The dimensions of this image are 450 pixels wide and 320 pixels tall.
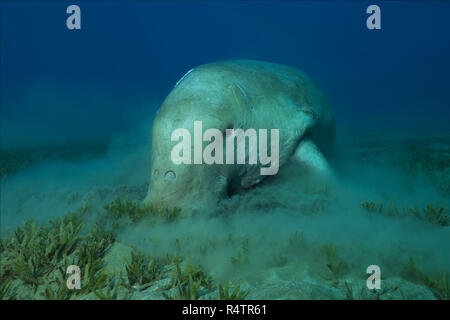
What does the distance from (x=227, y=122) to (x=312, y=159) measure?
1310 mm

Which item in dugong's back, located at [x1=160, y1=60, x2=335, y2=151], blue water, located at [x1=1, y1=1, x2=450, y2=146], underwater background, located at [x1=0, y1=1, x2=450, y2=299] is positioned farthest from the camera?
blue water, located at [x1=1, y1=1, x2=450, y2=146]

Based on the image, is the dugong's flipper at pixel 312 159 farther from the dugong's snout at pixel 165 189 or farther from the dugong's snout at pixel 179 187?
the dugong's snout at pixel 165 189

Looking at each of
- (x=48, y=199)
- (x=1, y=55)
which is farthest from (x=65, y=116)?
(x=1, y=55)

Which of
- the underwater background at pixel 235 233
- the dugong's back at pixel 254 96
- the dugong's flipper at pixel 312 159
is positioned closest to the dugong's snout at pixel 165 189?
the underwater background at pixel 235 233

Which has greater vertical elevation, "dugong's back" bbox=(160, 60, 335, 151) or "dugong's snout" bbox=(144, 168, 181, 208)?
"dugong's back" bbox=(160, 60, 335, 151)

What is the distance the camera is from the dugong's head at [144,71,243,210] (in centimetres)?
282

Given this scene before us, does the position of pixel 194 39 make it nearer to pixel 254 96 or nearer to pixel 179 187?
pixel 254 96

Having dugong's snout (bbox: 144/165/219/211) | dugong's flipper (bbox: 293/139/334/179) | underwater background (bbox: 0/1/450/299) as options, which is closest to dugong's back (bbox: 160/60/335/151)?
dugong's flipper (bbox: 293/139/334/179)

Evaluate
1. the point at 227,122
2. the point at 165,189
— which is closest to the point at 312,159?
the point at 227,122

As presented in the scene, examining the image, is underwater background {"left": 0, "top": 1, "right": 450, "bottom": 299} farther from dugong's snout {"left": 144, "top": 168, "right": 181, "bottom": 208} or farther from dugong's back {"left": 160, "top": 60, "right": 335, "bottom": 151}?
dugong's back {"left": 160, "top": 60, "right": 335, "bottom": 151}

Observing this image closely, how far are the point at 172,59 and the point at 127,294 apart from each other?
439ft

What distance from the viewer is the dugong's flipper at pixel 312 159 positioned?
11.7ft

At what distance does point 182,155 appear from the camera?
2785 mm

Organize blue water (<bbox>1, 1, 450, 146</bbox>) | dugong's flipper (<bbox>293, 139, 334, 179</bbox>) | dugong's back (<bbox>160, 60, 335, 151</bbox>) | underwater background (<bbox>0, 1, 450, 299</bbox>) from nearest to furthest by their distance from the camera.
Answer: underwater background (<bbox>0, 1, 450, 299</bbox>)
dugong's back (<bbox>160, 60, 335, 151</bbox>)
dugong's flipper (<bbox>293, 139, 334, 179</bbox>)
blue water (<bbox>1, 1, 450, 146</bbox>)
